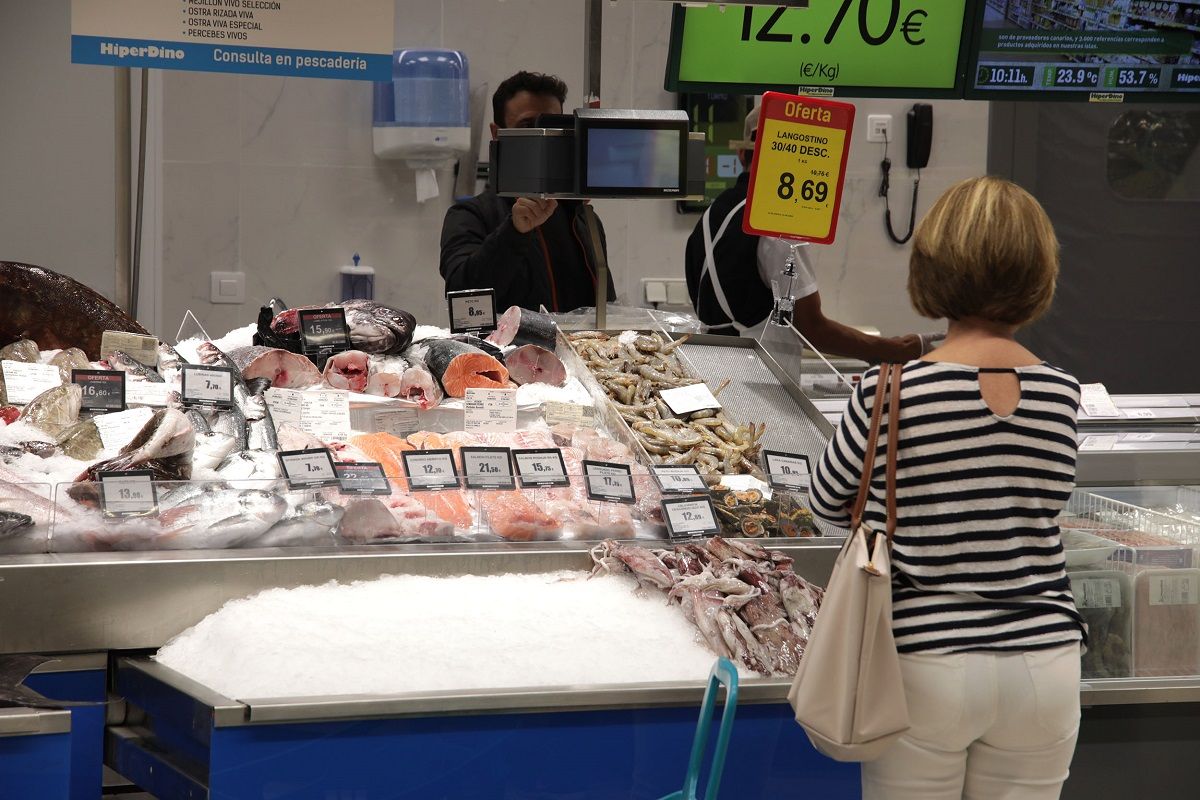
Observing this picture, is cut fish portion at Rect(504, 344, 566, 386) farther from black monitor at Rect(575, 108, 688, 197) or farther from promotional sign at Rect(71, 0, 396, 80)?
promotional sign at Rect(71, 0, 396, 80)

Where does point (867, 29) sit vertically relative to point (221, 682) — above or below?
above

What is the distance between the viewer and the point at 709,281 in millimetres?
4129

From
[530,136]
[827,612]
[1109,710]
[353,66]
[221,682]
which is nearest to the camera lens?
[827,612]

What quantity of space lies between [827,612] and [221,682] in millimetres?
1053

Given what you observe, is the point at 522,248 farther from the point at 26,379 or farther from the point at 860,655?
the point at 860,655

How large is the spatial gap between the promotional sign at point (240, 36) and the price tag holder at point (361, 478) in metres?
1.56

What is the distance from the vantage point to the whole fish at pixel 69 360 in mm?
3011

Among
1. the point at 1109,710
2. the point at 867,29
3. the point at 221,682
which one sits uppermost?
the point at 867,29

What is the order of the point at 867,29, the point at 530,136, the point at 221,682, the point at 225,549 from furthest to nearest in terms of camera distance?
the point at 867,29 < the point at 530,136 < the point at 225,549 < the point at 221,682

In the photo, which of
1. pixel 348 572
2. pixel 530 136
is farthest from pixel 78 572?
pixel 530 136

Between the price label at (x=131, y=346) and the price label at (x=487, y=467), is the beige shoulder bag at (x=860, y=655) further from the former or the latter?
the price label at (x=131, y=346)

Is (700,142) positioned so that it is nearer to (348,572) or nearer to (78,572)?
(348,572)

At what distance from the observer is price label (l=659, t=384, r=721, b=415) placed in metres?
3.38

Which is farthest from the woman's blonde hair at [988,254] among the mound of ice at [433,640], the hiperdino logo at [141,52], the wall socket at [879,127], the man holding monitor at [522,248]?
the wall socket at [879,127]
